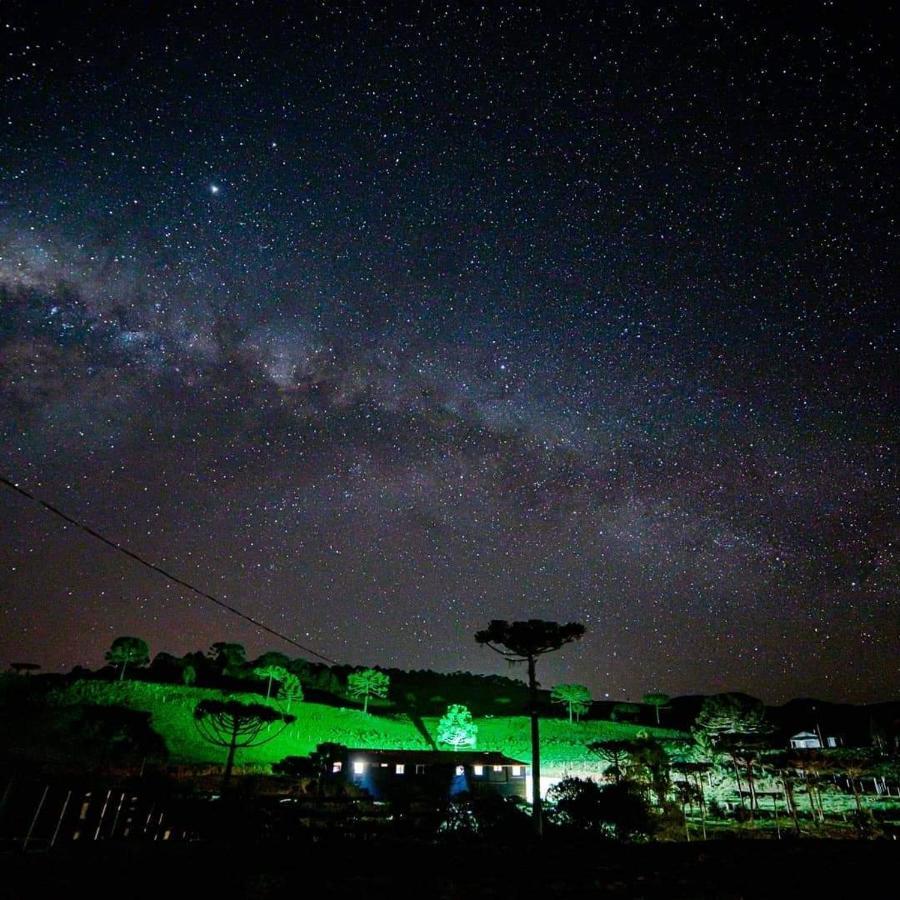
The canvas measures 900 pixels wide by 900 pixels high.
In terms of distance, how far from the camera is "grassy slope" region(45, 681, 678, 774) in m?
56.5

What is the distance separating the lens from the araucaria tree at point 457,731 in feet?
211

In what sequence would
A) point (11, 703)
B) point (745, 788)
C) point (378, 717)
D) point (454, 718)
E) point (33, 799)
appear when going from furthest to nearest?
point (378, 717), point (454, 718), point (11, 703), point (745, 788), point (33, 799)

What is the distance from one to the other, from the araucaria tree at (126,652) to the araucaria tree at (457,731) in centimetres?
5162

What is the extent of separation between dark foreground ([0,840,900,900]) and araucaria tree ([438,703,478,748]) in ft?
212

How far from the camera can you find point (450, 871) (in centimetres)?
539

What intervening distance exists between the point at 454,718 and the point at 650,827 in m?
48.8

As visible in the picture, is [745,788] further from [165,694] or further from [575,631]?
[165,694]

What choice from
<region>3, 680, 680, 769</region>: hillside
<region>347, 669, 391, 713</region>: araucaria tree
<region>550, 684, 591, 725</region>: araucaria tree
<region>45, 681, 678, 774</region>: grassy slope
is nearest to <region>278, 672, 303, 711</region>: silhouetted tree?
<region>45, 681, 678, 774</region>: grassy slope

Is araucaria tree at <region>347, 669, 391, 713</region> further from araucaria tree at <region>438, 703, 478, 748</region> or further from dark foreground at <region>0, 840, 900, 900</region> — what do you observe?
dark foreground at <region>0, 840, 900, 900</region>

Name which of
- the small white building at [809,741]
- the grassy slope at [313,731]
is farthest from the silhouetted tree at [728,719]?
the grassy slope at [313,731]

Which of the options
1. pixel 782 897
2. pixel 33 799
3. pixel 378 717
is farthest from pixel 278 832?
pixel 378 717

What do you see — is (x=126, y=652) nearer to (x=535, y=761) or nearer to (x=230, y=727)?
(x=230, y=727)

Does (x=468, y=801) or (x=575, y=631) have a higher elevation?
(x=575, y=631)

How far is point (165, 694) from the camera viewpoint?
71688mm
